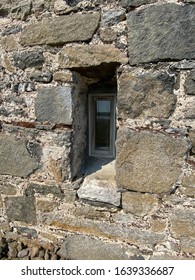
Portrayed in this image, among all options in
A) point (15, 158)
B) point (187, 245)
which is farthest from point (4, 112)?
point (187, 245)

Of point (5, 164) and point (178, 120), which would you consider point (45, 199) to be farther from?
point (178, 120)

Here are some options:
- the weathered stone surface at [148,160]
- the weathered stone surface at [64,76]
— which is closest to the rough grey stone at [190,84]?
the weathered stone surface at [148,160]

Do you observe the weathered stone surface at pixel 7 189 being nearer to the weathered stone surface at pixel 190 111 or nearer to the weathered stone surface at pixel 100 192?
the weathered stone surface at pixel 100 192

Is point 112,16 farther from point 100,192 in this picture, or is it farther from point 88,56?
point 100,192

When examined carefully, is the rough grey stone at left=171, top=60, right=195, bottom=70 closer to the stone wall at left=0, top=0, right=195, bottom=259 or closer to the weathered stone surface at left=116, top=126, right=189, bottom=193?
the stone wall at left=0, top=0, right=195, bottom=259

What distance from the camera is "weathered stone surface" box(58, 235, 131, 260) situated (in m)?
1.72

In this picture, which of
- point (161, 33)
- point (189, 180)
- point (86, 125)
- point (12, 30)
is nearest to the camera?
point (161, 33)

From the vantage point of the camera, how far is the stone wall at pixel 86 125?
1368 mm

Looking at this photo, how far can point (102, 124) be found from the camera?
192cm

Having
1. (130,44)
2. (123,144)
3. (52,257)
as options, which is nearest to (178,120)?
(123,144)

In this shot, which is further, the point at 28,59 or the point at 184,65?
the point at 28,59

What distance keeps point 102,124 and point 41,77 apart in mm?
609

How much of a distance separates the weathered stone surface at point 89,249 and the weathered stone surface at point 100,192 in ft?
1.16

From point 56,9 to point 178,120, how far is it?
41.7 inches
